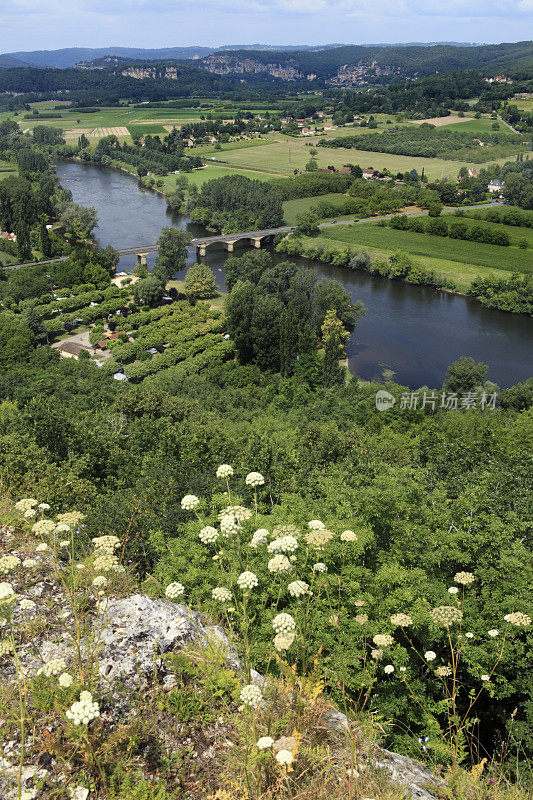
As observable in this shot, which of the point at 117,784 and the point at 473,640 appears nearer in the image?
the point at 117,784

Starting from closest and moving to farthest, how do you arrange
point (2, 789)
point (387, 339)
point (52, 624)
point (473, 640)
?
1. point (2, 789)
2. point (52, 624)
3. point (473, 640)
4. point (387, 339)

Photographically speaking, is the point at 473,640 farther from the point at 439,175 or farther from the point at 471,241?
the point at 439,175

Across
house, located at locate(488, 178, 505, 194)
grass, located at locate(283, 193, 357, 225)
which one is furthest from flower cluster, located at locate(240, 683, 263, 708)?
house, located at locate(488, 178, 505, 194)

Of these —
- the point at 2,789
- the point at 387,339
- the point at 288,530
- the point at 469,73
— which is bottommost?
the point at 387,339

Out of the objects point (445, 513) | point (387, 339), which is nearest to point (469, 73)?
point (387, 339)

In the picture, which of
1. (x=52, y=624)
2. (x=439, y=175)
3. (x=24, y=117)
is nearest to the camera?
(x=52, y=624)

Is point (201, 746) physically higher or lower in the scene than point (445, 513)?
higher

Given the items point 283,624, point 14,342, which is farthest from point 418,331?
point 283,624
